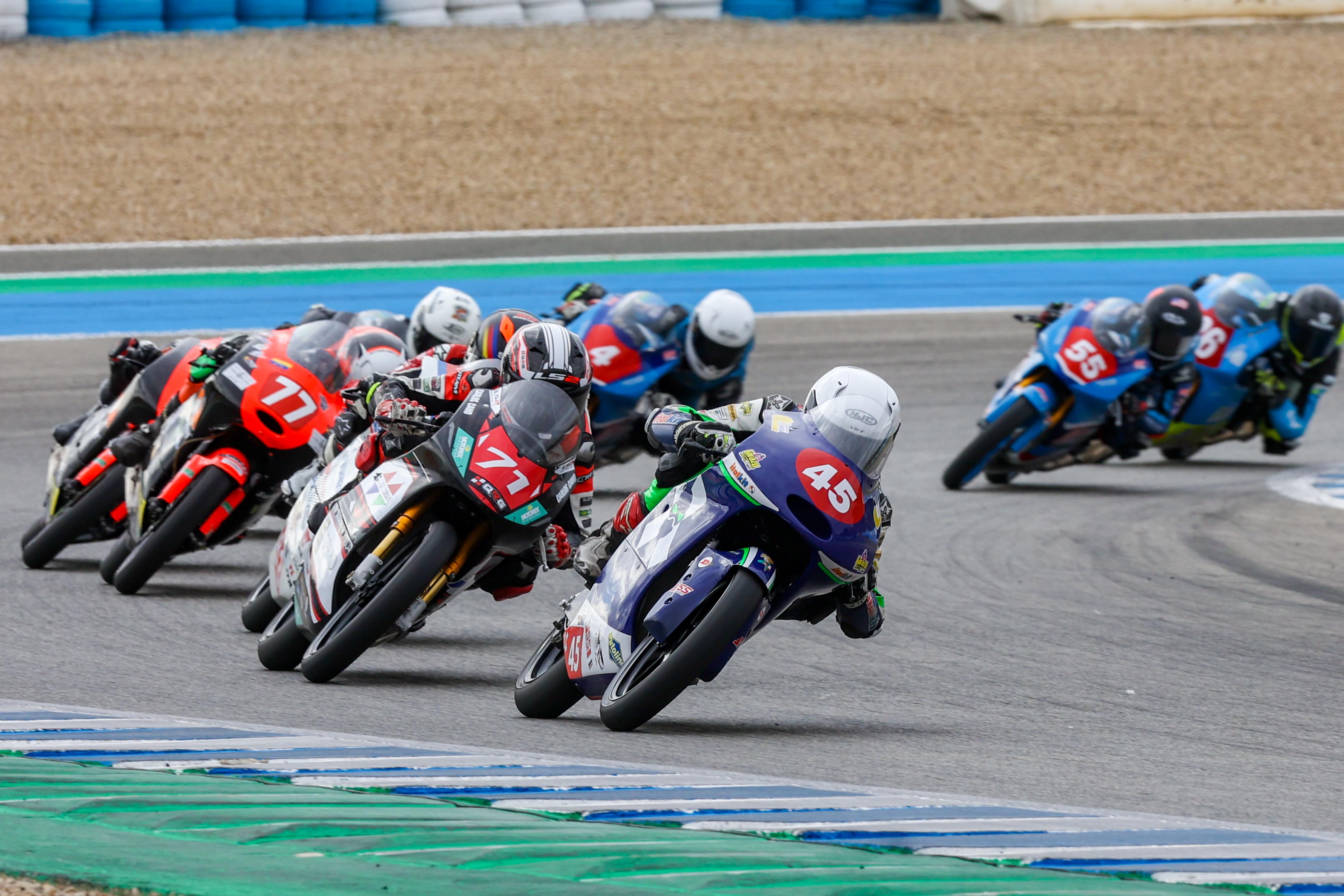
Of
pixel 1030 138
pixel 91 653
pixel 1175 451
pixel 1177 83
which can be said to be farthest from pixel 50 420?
pixel 1177 83

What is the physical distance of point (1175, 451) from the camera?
1352 cm

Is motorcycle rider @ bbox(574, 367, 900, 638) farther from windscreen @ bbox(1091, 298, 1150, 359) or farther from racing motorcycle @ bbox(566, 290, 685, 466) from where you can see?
windscreen @ bbox(1091, 298, 1150, 359)

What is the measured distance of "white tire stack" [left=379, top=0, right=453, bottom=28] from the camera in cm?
2612

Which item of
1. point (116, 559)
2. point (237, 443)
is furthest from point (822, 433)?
point (116, 559)

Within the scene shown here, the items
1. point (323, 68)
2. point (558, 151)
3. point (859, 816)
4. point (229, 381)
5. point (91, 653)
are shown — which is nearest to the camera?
point (859, 816)

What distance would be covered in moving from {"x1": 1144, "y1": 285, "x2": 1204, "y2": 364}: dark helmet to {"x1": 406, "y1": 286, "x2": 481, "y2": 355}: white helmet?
16.5 ft

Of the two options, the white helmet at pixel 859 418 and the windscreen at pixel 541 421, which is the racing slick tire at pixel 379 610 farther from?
the white helmet at pixel 859 418

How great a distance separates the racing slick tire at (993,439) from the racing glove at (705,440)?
5997 mm

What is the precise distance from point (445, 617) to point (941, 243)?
12.5m

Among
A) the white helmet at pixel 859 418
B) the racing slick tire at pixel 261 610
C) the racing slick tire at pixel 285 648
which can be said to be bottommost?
the racing slick tire at pixel 261 610

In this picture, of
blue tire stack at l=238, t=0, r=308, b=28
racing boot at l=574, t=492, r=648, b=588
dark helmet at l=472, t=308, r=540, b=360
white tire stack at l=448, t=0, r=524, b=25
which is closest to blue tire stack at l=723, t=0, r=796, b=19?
white tire stack at l=448, t=0, r=524, b=25

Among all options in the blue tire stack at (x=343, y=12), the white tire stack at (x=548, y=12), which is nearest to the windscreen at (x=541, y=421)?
the blue tire stack at (x=343, y=12)

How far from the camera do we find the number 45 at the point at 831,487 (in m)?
5.97

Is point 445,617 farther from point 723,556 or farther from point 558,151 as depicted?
point 558,151
